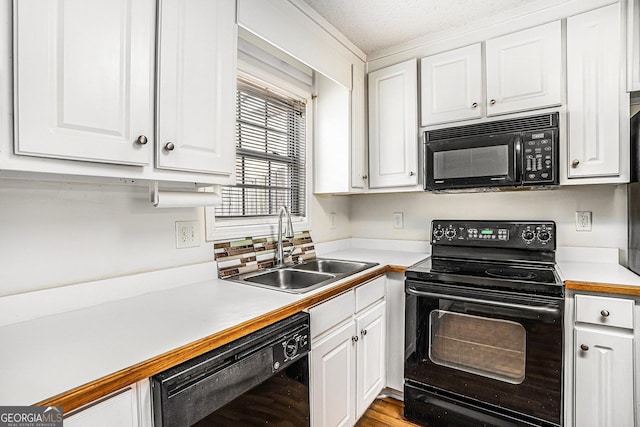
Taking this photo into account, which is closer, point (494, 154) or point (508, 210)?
point (494, 154)

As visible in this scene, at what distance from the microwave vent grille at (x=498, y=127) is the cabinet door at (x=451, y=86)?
92 mm

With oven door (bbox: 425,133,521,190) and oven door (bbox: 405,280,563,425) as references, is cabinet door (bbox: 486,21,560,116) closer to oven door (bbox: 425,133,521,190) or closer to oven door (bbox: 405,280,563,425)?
oven door (bbox: 425,133,521,190)

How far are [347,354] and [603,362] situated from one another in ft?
3.81

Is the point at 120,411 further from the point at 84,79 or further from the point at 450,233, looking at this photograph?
the point at 450,233

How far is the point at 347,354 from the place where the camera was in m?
1.66

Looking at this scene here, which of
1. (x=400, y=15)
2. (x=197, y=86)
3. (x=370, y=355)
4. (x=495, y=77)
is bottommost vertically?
(x=370, y=355)

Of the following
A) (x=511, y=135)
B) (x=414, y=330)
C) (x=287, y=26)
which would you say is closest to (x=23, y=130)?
(x=287, y=26)

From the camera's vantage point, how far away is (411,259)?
225 centimetres

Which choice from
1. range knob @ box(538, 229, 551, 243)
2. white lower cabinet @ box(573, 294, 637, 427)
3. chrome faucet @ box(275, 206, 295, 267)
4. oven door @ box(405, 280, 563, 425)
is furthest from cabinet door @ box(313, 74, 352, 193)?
white lower cabinet @ box(573, 294, 637, 427)

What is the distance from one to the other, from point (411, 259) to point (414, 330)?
0.53m

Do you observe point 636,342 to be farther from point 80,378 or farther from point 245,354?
point 80,378

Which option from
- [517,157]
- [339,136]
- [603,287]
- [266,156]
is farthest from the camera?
[339,136]

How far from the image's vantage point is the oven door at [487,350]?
60.5 inches

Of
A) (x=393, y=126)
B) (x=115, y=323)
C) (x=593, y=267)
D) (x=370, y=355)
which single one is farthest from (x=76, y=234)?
(x=593, y=267)
